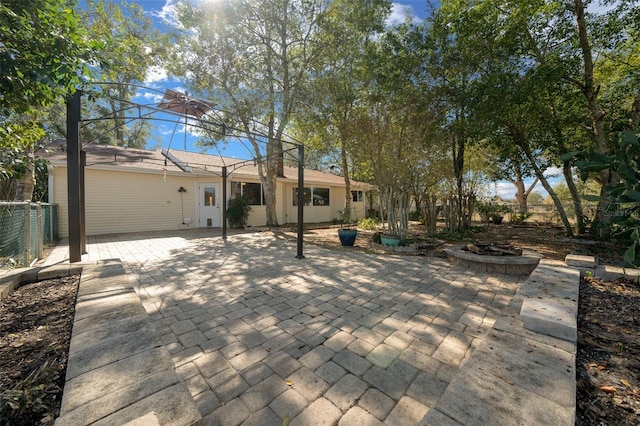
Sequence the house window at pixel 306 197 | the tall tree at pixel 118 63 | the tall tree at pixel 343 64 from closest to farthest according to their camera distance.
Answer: the tall tree at pixel 118 63 → the tall tree at pixel 343 64 → the house window at pixel 306 197

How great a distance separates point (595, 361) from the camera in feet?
6.02

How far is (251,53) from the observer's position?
31.2 feet

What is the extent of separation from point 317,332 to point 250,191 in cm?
1076

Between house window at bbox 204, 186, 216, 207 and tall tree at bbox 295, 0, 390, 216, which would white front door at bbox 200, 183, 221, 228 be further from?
tall tree at bbox 295, 0, 390, 216

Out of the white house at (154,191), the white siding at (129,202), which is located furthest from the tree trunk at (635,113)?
the white siding at (129,202)

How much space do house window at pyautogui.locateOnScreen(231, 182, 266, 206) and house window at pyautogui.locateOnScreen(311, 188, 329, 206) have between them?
3279mm

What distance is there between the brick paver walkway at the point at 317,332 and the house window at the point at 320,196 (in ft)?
32.1

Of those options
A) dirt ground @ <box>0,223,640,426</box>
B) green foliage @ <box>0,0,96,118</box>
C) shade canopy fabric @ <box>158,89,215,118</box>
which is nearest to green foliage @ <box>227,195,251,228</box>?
shade canopy fabric @ <box>158,89,215,118</box>

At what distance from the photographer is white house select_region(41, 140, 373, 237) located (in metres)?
9.00

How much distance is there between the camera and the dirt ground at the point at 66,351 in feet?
4.42

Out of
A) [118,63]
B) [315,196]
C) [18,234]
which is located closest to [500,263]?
[118,63]

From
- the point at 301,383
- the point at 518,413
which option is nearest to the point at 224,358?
the point at 301,383

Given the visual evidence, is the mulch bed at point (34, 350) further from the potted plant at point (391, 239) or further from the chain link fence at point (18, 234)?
the potted plant at point (391, 239)

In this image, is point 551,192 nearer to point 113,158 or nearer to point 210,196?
point 210,196
